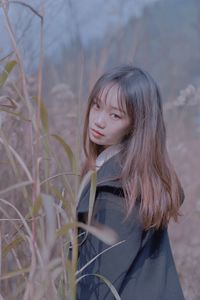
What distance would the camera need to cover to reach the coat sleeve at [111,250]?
1074 mm

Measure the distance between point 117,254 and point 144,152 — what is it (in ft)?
0.59

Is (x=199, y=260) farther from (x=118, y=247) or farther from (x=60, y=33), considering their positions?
(x=118, y=247)

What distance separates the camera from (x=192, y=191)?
2.04 meters

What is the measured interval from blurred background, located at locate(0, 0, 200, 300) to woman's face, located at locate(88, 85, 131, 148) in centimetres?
25

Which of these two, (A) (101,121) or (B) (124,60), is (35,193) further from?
(B) (124,60)

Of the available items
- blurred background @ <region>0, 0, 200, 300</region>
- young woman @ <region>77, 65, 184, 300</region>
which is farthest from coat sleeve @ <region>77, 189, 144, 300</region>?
blurred background @ <region>0, 0, 200, 300</region>

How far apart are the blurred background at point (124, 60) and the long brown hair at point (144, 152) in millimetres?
227

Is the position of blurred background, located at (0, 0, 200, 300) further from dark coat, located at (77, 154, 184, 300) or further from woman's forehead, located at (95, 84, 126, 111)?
dark coat, located at (77, 154, 184, 300)

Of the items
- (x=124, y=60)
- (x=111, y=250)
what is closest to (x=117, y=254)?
(x=111, y=250)

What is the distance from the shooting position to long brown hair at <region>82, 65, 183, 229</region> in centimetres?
110

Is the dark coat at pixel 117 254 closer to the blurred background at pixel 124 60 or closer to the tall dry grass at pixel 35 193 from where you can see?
the tall dry grass at pixel 35 193

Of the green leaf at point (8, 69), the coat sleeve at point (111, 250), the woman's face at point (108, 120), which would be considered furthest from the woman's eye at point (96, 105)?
the green leaf at point (8, 69)

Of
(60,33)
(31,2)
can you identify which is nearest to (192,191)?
(60,33)

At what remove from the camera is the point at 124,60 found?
186 cm
